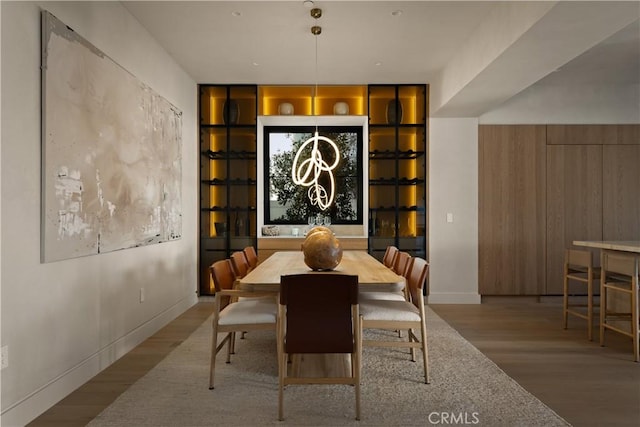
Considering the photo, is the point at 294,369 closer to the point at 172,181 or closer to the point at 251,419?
the point at 251,419

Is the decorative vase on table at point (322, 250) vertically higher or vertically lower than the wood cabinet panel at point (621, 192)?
lower

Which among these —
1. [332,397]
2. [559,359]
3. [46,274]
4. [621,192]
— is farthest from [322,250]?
[621,192]

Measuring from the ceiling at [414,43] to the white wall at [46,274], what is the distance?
0.53m

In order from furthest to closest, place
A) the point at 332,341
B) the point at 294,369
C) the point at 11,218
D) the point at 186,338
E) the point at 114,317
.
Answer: the point at 186,338 → the point at 114,317 → the point at 294,369 → the point at 332,341 → the point at 11,218

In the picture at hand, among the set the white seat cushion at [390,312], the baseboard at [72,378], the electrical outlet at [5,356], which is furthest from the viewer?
the white seat cushion at [390,312]

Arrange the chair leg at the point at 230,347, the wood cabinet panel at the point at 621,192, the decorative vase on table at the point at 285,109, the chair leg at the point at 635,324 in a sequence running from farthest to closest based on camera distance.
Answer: the decorative vase on table at the point at 285,109 < the wood cabinet panel at the point at 621,192 < the chair leg at the point at 635,324 < the chair leg at the point at 230,347

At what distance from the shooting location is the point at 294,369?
2.95 meters

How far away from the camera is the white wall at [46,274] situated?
224 cm

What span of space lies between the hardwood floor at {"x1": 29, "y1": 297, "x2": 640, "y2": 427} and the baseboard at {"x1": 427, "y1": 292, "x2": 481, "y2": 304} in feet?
1.42

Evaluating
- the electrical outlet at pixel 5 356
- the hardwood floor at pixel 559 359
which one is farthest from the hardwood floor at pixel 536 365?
the electrical outlet at pixel 5 356

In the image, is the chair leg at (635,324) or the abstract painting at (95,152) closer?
the abstract painting at (95,152)

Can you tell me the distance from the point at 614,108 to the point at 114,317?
20.1 feet

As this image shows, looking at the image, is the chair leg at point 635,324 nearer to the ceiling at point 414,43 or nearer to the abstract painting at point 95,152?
the ceiling at point 414,43

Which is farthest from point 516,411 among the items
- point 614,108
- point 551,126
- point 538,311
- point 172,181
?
point 614,108
